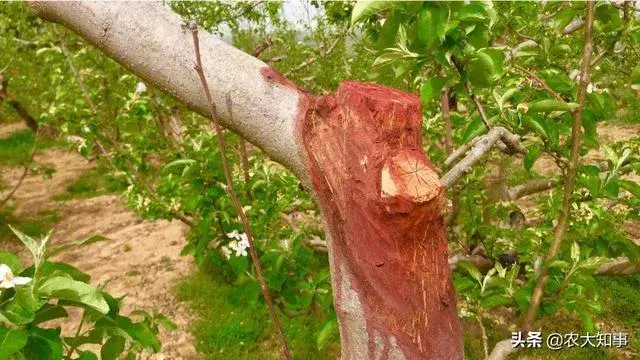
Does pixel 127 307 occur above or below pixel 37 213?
below

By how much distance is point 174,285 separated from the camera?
5.91 meters

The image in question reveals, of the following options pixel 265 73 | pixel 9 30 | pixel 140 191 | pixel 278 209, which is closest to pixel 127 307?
pixel 140 191

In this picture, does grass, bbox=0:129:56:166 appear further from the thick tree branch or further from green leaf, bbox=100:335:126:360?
the thick tree branch

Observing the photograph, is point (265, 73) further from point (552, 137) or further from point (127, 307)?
point (127, 307)

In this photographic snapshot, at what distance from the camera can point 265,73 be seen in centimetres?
131

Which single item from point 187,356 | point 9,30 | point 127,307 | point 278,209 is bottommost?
point 187,356

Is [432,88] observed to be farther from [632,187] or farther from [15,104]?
[15,104]

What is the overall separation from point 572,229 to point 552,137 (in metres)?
1.16

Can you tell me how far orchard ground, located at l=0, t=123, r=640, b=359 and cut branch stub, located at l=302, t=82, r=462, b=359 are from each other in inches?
55.5

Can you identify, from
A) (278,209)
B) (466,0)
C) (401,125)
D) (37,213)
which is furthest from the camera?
(37,213)

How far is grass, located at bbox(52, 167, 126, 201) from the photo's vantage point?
8991mm

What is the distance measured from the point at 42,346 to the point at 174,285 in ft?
14.2

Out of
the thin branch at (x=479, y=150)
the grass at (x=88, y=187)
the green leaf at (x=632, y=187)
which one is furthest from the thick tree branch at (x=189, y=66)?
the grass at (x=88, y=187)

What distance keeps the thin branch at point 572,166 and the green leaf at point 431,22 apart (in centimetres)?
75
